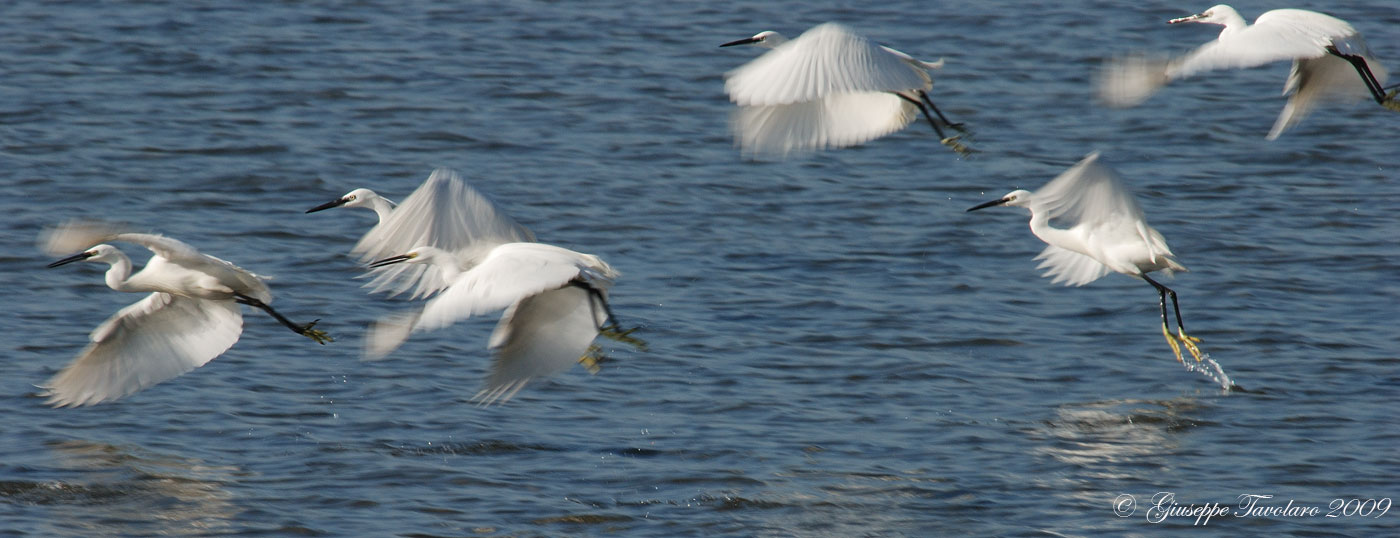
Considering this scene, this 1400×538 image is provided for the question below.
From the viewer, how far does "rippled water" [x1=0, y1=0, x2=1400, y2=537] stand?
7461 mm

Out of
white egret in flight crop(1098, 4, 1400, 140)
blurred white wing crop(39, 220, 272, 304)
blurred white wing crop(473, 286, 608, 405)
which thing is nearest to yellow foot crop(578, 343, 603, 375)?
blurred white wing crop(473, 286, 608, 405)

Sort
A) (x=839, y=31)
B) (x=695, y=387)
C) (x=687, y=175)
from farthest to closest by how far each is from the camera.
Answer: (x=687, y=175)
(x=695, y=387)
(x=839, y=31)

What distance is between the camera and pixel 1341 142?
13328 mm

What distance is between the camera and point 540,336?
21.7ft

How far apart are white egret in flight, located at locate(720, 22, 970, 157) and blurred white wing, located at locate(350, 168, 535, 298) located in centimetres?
108

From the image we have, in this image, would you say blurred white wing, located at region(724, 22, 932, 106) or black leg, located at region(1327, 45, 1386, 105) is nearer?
blurred white wing, located at region(724, 22, 932, 106)

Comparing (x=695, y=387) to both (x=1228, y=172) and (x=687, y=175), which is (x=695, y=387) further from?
(x=1228, y=172)

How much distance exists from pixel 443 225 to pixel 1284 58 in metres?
3.43

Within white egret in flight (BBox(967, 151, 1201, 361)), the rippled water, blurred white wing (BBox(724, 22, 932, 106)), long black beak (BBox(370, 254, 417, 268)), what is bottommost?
the rippled water

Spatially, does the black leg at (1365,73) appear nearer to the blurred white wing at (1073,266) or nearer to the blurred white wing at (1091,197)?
the blurred white wing at (1091,197)

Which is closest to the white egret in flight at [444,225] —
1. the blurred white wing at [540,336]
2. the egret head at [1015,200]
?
the blurred white wing at [540,336]

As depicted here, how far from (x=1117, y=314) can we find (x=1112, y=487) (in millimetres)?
2336

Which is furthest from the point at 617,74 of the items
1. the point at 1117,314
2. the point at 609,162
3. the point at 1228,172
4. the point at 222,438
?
the point at 222,438

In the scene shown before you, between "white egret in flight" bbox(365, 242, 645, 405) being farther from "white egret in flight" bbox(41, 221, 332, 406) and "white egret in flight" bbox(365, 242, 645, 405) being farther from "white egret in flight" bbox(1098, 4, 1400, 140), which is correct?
"white egret in flight" bbox(1098, 4, 1400, 140)
